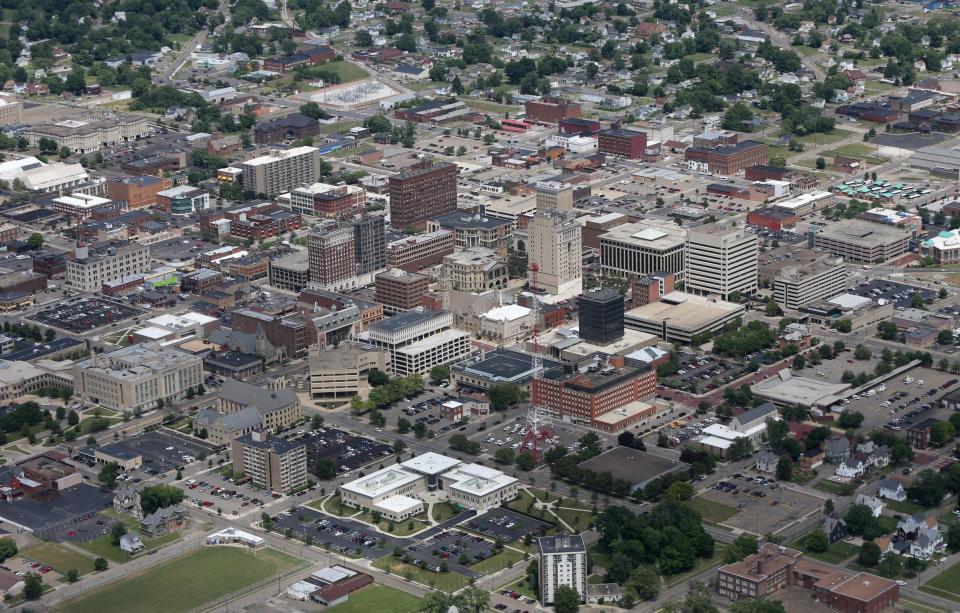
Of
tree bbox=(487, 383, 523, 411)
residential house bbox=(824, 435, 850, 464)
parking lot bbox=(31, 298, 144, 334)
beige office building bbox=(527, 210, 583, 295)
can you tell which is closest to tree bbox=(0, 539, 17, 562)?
tree bbox=(487, 383, 523, 411)

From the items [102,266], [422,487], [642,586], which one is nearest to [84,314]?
[102,266]

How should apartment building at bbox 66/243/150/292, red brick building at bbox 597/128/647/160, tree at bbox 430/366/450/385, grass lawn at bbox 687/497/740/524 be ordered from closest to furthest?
grass lawn at bbox 687/497/740/524 < tree at bbox 430/366/450/385 < apartment building at bbox 66/243/150/292 < red brick building at bbox 597/128/647/160

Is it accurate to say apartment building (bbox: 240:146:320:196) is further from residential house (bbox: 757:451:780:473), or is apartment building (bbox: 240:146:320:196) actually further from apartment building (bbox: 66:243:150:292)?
residential house (bbox: 757:451:780:473)

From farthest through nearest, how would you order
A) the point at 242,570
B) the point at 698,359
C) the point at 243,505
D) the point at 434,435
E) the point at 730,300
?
the point at 730,300, the point at 698,359, the point at 434,435, the point at 243,505, the point at 242,570

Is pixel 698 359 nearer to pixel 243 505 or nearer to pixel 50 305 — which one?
pixel 243 505

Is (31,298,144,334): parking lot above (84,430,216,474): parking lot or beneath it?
beneath

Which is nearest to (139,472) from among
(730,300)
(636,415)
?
(636,415)
